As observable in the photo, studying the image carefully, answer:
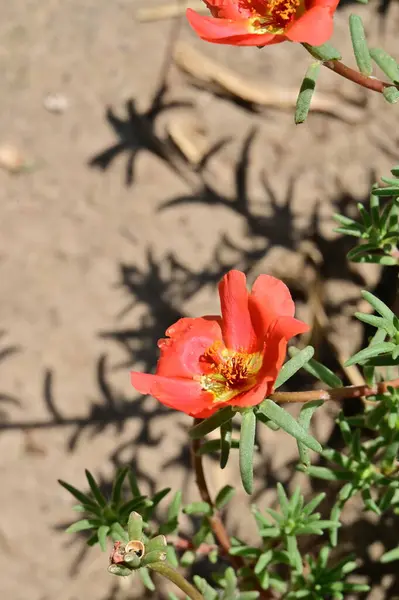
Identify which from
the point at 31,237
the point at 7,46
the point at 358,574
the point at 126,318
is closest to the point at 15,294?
the point at 31,237

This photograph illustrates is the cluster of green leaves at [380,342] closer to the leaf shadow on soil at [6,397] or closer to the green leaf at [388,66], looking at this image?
the green leaf at [388,66]

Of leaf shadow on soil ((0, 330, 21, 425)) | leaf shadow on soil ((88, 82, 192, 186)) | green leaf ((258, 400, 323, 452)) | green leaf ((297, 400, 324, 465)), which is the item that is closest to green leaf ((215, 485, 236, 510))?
green leaf ((297, 400, 324, 465))

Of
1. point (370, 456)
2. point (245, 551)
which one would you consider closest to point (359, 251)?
point (370, 456)

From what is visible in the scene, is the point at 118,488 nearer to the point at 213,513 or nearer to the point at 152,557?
the point at 213,513

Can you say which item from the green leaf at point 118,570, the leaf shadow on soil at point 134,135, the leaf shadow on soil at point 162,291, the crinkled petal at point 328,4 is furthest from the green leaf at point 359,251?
the leaf shadow on soil at point 134,135

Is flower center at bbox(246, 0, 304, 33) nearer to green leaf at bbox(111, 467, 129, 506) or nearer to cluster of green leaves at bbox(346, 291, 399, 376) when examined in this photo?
cluster of green leaves at bbox(346, 291, 399, 376)
